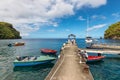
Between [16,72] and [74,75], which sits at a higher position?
[74,75]

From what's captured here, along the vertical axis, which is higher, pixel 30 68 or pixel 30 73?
pixel 30 68

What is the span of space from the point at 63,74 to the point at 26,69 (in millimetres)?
15373

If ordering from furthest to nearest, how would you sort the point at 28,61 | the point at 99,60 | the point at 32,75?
the point at 99,60
the point at 28,61
the point at 32,75

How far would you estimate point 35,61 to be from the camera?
104 feet

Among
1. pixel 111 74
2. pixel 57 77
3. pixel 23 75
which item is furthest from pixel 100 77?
pixel 23 75

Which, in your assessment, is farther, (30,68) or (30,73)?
(30,68)

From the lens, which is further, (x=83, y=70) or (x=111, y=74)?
(x=111, y=74)

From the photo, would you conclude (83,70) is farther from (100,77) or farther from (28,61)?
(28,61)

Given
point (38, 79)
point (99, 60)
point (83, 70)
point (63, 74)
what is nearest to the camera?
point (63, 74)

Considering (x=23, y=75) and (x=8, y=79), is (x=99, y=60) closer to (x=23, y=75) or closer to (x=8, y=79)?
(x=23, y=75)

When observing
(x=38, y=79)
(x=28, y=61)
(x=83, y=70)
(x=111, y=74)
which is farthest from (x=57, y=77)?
(x=28, y=61)

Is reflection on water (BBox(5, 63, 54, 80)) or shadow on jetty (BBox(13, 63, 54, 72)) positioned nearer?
reflection on water (BBox(5, 63, 54, 80))

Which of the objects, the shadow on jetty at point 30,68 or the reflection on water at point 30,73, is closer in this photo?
the reflection on water at point 30,73

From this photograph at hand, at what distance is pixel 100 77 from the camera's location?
81.0ft
